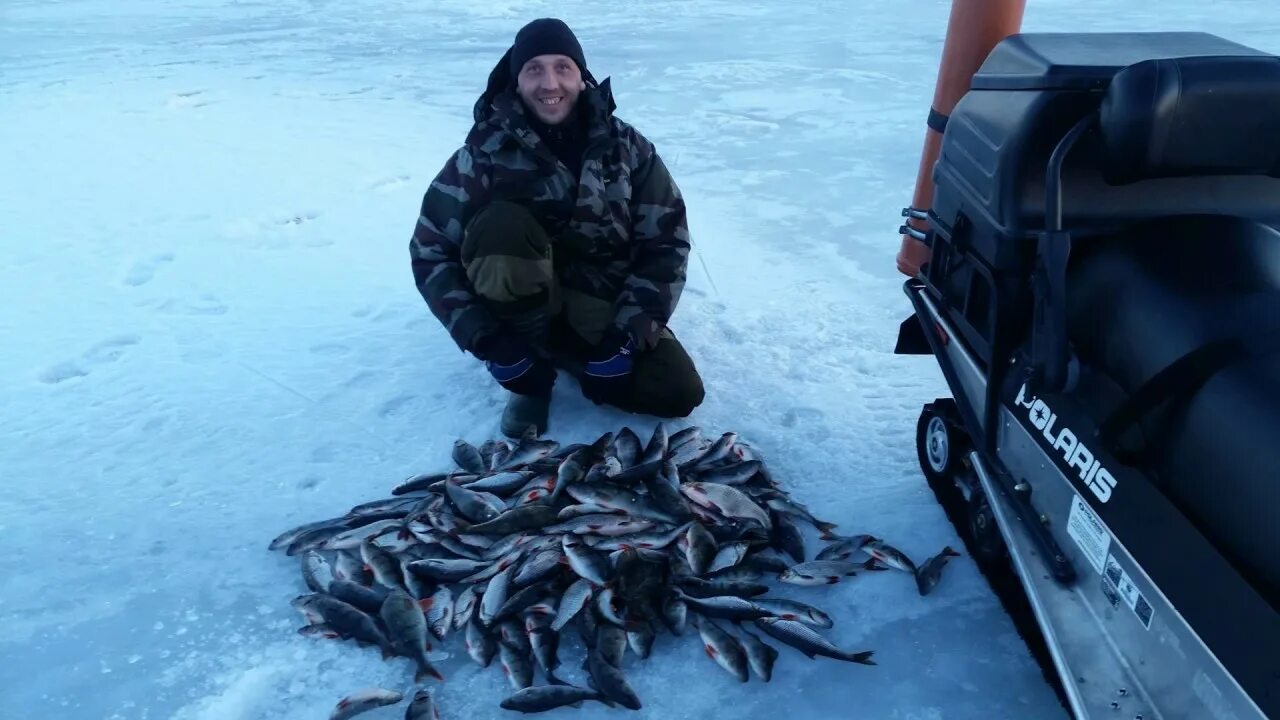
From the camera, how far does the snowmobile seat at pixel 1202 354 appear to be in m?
1.69

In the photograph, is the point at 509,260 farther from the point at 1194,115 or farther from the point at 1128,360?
the point at 1194,115

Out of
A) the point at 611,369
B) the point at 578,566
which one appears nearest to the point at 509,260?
the point at 611,369

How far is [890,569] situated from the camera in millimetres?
2814

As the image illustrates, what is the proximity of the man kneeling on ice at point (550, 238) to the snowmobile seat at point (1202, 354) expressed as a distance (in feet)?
5.66

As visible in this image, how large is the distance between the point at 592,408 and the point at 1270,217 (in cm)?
245

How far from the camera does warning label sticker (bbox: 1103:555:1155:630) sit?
1819mm

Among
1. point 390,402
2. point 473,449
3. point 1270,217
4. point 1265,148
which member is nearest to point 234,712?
point 473,449

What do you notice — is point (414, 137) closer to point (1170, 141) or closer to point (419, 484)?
point (419, 484)

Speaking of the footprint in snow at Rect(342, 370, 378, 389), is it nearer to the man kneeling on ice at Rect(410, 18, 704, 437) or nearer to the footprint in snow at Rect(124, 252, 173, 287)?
the man kneeling on ice at Rect(410, 18, 704, 437)

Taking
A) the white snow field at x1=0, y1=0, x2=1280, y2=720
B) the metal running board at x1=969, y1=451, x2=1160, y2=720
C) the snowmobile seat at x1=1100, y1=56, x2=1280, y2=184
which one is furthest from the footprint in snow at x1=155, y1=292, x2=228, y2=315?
the snowmobile seat at x1=1100, y1=56, x2=1280, y2=184

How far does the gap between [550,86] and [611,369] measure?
1.12 m

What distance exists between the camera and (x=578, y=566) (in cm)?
268

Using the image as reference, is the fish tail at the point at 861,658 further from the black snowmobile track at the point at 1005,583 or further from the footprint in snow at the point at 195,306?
the footprint in snow at the point at 195,306

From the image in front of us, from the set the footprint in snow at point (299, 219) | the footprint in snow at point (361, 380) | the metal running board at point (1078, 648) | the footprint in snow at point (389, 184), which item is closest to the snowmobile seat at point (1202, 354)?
the metal running board at point (1078, 648)
